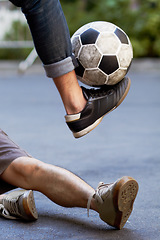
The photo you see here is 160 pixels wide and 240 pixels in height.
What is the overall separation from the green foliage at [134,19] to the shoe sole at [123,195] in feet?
28.6

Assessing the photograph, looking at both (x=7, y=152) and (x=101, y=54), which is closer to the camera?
(x=7, y=152)

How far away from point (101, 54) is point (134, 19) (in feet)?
29.7

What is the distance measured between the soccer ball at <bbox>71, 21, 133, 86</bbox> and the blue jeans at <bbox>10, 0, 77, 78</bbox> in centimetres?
27

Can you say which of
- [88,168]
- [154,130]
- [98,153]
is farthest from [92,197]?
[154,130]

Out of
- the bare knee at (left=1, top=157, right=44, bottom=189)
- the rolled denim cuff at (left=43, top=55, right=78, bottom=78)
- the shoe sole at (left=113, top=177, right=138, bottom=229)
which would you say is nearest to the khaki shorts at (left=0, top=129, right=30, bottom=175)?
the bare knee at (left=1, top=157, right=44, bottom=189)

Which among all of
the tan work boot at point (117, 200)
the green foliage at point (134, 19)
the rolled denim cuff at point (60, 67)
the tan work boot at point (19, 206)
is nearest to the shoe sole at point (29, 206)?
the tan work boot at point (19, 206)

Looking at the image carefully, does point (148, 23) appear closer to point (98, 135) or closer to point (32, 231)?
point (98, 135)

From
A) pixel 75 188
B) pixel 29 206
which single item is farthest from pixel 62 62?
pixel 29 206

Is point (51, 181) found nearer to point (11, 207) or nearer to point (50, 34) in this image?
point (11, 207)

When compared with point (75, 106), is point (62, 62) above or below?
above

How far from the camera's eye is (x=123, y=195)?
72.7 inches

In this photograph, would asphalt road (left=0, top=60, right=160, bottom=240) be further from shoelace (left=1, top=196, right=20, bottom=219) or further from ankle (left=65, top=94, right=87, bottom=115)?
ankle (left=65, top=94, right=87, bottom=115)

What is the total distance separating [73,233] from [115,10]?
31.6 ft

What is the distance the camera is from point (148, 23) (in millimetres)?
10586
